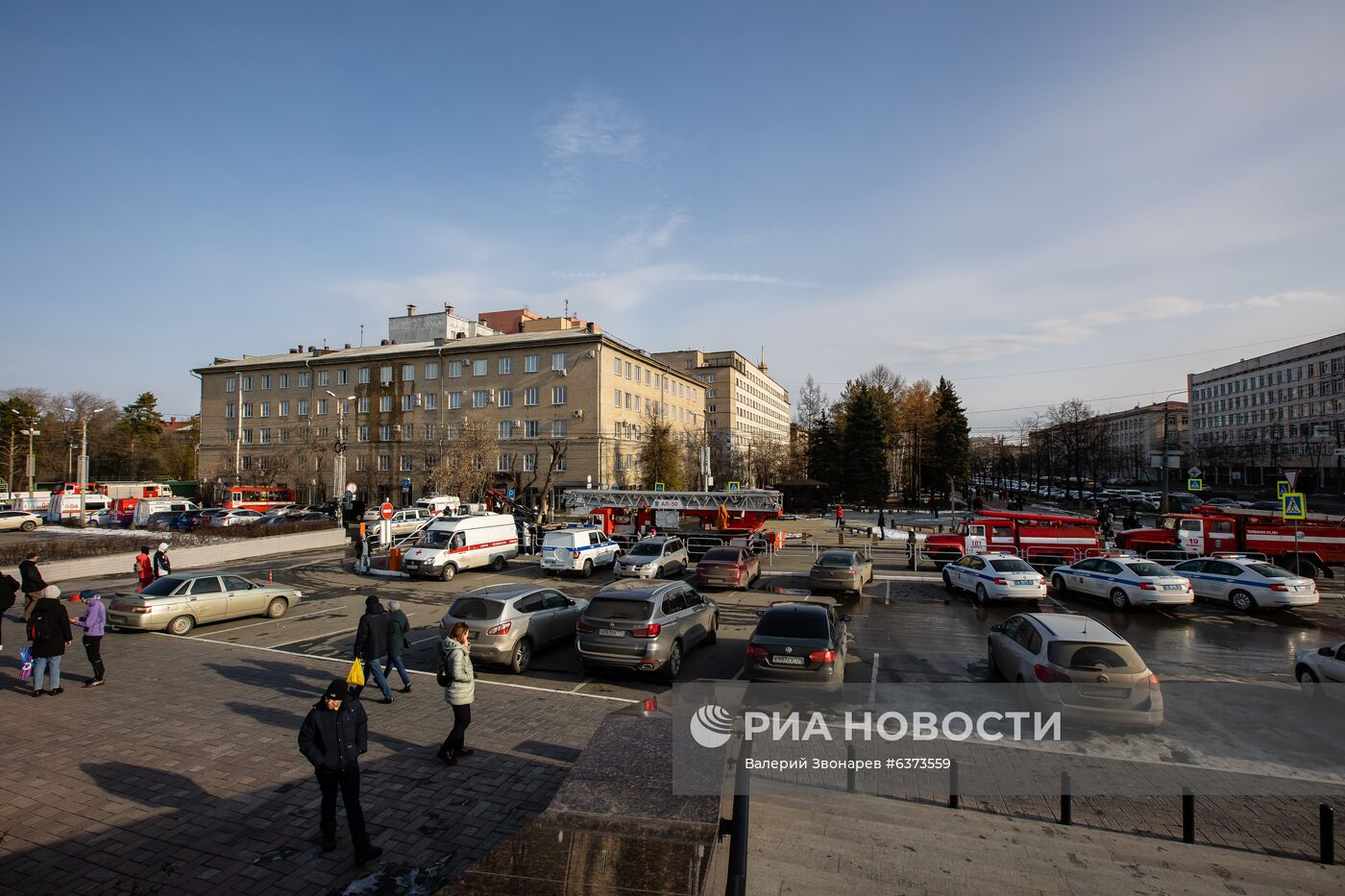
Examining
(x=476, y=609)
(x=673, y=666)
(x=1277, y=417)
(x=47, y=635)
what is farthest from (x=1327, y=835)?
(x=1277, y=417)

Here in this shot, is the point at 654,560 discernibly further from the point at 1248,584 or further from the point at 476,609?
the point at 1248,584

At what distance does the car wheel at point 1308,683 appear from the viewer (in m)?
10.1

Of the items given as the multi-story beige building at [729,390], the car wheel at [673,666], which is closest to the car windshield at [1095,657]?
the car wheel at [673,666]

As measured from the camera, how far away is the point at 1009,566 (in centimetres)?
1920

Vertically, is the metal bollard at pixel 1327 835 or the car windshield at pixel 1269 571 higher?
the car windshield at pixel 1269 571

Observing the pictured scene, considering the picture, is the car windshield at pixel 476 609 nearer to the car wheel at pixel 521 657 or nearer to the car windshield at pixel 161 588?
the car wheel at pixel 521 657

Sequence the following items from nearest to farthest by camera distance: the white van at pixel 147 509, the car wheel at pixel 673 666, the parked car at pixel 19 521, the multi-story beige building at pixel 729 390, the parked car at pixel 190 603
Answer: the car wheel at pixel 673 666, the parked car at pixel 190 603, the parked car at pixel 19 521, the white van at pixel 147 509, the multi-story beige building at pixel 729 390

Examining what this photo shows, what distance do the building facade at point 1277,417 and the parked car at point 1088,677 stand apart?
9243 centimetres

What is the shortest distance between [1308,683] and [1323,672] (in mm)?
517

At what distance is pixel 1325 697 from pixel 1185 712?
2.26 m

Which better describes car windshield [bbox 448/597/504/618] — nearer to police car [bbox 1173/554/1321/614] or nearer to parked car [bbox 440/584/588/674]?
parked car [bbox 440/584/588/674]

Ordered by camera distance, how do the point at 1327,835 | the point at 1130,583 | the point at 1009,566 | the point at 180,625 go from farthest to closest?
the point at 1009,566 → the point at 1130,583 → the point at 180,625 → the point at 1327,835

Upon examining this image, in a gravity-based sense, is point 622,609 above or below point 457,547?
above

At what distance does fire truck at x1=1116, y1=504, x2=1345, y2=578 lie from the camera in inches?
952
